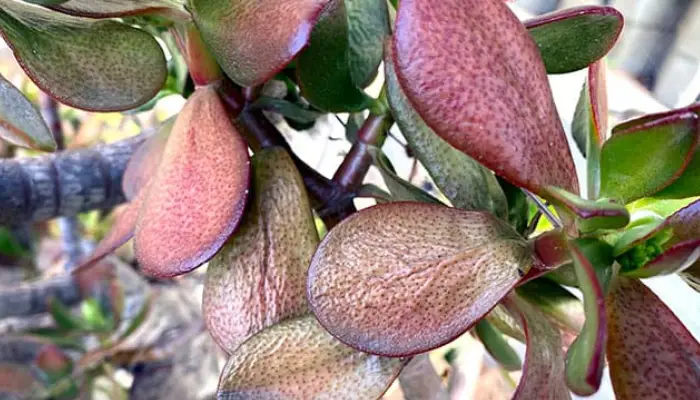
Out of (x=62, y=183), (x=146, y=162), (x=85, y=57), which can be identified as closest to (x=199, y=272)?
(x=62, y=183)

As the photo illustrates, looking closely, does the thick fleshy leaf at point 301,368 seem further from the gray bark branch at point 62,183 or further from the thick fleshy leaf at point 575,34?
the gray bark branch at point 62,183

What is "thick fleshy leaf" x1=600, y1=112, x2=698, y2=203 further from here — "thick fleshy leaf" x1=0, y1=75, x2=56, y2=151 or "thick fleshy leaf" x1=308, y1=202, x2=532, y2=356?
"thick fleshy leaf" x1=0, y1=75, x2=56, y2=151

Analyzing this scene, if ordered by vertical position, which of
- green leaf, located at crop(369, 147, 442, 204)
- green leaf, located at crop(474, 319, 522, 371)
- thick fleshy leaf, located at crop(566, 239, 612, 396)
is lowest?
green leaf, located at crop(474, 319, 522, 371)

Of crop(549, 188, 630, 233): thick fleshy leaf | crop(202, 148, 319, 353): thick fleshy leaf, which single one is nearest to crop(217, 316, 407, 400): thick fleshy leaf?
crop(202, 148, 319, 353): thick fleshy leaf

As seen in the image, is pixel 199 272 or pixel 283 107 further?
pixel 199 272

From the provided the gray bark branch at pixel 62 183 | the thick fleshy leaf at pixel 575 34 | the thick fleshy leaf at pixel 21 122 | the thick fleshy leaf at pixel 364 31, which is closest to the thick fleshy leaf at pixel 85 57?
the thick fleshy leaf at pixel 21 122

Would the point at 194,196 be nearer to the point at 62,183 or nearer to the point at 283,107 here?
the point at 283,107
